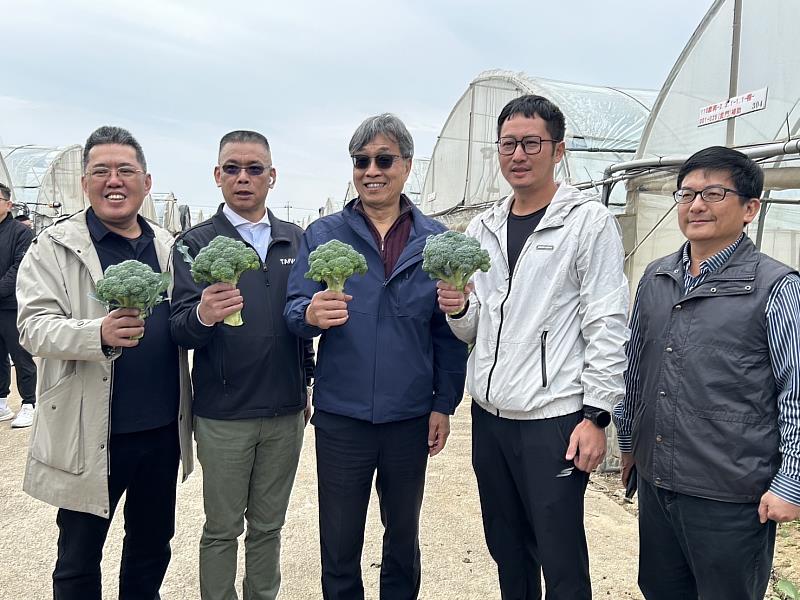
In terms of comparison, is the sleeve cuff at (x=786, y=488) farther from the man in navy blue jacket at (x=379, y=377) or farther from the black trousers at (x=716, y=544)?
the man in navy blue jacket at (x=379, y=377)

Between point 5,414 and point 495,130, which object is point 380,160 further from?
point 495,130

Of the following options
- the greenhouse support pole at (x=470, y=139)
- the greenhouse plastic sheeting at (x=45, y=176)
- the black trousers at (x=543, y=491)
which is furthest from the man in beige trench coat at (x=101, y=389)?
the greenhouse plastic sheeting at (x=45, y=176)

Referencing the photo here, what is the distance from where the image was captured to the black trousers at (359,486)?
2.87 meters

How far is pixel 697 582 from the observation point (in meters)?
2.40

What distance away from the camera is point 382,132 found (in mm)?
2959

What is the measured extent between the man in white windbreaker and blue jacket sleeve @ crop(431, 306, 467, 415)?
155 millimetres

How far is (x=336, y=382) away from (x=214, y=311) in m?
0.72

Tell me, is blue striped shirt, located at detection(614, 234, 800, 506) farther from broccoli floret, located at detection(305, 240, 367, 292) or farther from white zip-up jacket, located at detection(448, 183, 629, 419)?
broccoli floret, located at detection(305, 240, 367, 292)

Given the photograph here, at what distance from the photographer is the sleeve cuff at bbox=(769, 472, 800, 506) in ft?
7.05

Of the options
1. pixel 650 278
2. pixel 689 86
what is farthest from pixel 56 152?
pixel 650 278

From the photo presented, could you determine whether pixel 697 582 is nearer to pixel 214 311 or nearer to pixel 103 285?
pixel 214 311

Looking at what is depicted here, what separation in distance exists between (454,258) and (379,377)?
→ 29.6 inches

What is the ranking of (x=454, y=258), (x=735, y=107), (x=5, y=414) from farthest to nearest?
(x=5, y=414)
(x=735, y=107)
(x=454, y=258)

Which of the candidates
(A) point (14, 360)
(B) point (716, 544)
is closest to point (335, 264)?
(B) point (716, 544)
